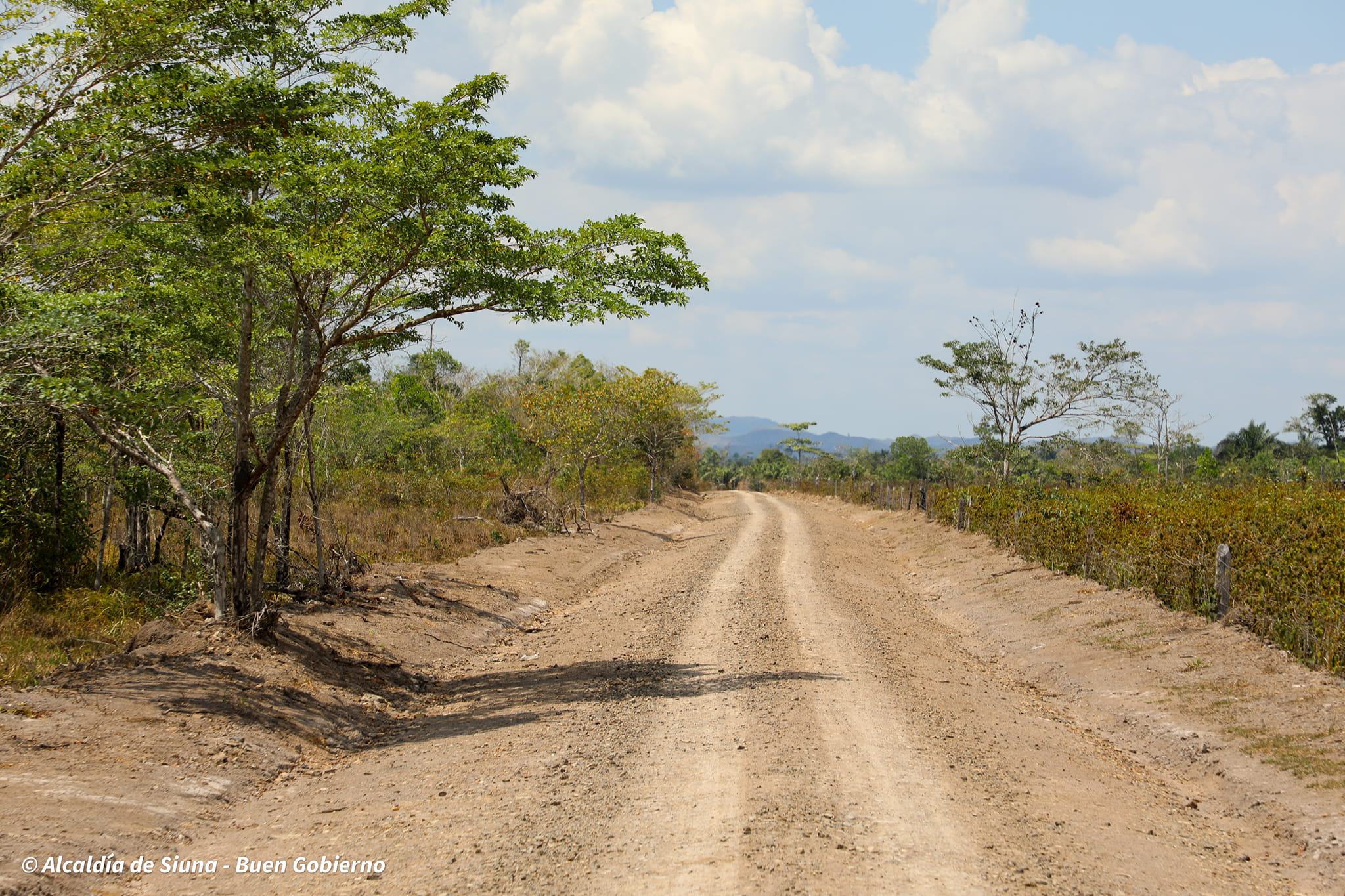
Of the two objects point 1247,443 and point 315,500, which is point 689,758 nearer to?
point 315,500

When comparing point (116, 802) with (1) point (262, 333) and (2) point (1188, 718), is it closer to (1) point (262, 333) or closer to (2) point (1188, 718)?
(1) point (262, 333)

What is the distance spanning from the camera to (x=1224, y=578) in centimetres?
1055

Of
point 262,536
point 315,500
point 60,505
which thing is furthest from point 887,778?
point 60,505

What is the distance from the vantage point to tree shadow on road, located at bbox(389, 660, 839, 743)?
875cm

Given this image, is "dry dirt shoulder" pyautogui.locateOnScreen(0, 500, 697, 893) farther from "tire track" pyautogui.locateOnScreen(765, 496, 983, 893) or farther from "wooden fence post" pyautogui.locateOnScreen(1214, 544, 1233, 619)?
"wooden fence post" pyautogui.locateOnScreen(1214, 544, 1233, 619)

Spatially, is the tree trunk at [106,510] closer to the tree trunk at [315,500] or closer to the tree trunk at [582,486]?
the tree trunk at [315,500]

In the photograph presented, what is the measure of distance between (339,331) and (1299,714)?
434 inches

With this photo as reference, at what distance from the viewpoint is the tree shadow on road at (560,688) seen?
875 cm

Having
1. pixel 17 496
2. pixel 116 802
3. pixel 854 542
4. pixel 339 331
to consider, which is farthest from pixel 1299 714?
pixel 854 542

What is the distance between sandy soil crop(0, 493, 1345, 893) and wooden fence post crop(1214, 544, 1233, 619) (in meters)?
0.31

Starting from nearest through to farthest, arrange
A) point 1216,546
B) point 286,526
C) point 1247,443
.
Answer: point 1216,546 < point 286,526 < point 1247,443

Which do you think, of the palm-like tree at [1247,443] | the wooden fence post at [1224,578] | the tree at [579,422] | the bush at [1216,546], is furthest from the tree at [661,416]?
the palm-like tree at [1247,443]

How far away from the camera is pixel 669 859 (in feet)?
17.0

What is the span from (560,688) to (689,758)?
10.4 feet
